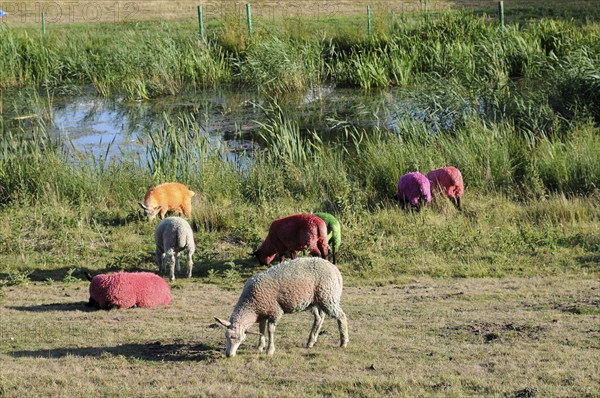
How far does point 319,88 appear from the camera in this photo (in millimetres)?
23031

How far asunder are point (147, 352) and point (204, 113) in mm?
13294

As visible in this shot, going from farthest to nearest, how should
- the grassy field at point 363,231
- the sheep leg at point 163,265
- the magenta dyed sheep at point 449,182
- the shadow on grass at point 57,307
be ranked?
the magenta dyed sheep at point 449,182 < the sheep leg at point 163,265 < the shadow on grass at point 57,307 < the grassy field at point 363,231

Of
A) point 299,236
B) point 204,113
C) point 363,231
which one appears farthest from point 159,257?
point 204,113

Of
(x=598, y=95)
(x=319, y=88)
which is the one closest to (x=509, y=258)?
(x=598, y=95)

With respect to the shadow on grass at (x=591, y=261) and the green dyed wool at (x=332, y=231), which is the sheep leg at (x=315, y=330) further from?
the shadow on grass at (x=591, y=261)

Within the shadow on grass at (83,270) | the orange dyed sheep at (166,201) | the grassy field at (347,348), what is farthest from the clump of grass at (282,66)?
the grassy field at (347,348)

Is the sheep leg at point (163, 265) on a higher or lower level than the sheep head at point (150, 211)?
lower

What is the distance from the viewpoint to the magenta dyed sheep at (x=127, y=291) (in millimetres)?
9570

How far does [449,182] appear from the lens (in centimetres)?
1310

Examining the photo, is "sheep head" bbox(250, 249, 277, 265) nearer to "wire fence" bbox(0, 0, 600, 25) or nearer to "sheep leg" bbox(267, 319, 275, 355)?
"sheep leg" bbox(267, 319, 275, 355)

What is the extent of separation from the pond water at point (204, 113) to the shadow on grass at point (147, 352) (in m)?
9.88

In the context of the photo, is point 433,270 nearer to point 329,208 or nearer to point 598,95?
point 329,208

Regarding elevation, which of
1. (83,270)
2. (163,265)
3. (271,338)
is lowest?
(83,270)

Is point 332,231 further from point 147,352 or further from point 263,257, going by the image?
point 147,352
